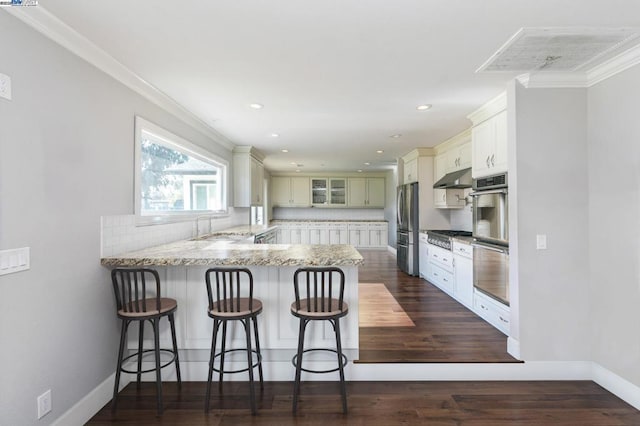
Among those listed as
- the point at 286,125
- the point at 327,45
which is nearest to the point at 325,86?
the point at 327,45

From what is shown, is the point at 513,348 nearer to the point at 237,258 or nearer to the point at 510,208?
the point at 510,208

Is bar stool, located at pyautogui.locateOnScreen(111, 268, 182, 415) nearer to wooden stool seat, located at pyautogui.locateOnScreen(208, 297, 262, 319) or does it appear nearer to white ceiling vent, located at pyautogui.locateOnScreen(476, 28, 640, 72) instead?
wooden stool seat, located at pyautogui.locateOnScreen(208, 297, 262, 319)

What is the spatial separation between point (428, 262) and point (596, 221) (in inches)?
116

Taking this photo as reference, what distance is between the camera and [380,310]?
3924 mm

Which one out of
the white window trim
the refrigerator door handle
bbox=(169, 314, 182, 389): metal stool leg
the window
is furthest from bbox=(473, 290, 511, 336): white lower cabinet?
the window

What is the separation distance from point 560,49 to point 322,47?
1.58 m

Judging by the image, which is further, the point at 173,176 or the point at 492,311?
the point at 173,176

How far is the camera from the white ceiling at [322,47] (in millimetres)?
1695

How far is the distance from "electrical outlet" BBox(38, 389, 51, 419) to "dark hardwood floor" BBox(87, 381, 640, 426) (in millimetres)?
395

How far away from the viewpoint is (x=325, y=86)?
109 inches

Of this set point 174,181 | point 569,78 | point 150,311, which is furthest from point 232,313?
point 569,78

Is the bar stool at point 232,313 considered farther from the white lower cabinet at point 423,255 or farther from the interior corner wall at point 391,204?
the interior corner wall at point 391,204

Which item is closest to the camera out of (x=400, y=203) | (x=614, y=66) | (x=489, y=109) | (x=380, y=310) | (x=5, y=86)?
(x=5, y=86)

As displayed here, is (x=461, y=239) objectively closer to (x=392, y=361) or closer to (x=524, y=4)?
(x=392, y=361)
